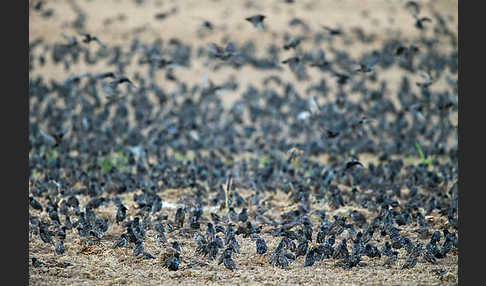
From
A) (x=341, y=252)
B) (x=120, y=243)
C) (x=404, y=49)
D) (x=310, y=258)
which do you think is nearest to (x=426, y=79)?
(x=404, y=49)

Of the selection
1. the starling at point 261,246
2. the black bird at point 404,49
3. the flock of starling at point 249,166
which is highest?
the black bird at point 404,49

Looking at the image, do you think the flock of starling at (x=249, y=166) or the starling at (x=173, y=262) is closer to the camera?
the starling at (x=173, y=262)

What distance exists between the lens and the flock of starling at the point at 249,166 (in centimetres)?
608

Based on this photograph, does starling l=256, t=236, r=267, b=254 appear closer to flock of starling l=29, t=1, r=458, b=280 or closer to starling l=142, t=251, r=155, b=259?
flock of starling l=29, t=1, r=458, b=280

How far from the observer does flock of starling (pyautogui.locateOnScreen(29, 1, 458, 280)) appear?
608 centimetres

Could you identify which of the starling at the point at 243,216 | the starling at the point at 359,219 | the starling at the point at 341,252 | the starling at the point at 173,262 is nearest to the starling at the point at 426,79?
the starling at the point at 359,219

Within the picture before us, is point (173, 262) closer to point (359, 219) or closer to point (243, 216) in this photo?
point (243, 216)

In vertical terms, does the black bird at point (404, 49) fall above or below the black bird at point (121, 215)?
above

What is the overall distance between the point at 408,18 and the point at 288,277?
16000mm

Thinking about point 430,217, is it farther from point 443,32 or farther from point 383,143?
point 443,32

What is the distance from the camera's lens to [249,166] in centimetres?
912

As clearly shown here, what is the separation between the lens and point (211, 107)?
12.5m

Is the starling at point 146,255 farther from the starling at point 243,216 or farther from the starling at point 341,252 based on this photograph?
the starling at point 341,252

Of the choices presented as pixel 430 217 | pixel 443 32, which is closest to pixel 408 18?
pixel 443 32
